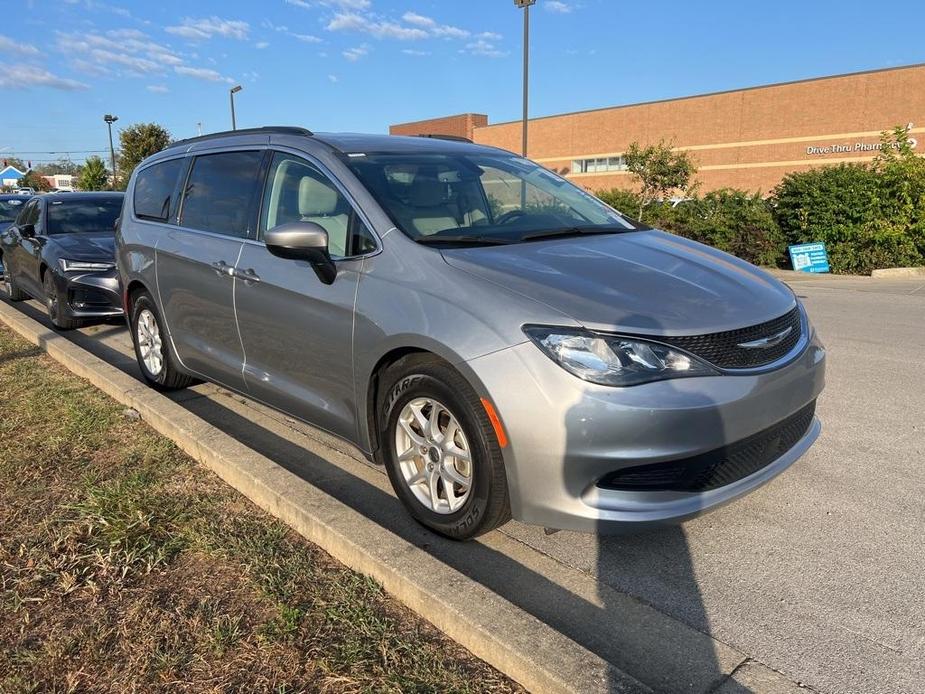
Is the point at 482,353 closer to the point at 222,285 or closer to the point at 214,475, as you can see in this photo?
the point at 214,475

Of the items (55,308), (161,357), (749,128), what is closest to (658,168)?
(55,308)

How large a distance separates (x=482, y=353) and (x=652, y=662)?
121 centimetres

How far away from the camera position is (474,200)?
3.80 metres

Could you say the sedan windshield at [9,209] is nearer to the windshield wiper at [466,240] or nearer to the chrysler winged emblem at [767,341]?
the windshield wiper at [466,240]

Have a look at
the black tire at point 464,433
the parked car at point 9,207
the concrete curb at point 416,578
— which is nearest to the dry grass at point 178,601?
the concrete curb at point 416,578

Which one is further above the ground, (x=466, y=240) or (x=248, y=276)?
(x=466, y=240)

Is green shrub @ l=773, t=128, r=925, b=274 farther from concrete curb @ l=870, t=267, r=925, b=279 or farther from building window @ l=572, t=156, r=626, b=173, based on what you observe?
building window @ l=572, t=156, r=626, b=173

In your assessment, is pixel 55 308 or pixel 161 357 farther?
pixel 55 308

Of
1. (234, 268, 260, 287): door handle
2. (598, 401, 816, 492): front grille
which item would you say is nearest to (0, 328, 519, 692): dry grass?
(598, 401, 816, 492): front grille

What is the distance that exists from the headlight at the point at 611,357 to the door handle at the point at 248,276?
187cm

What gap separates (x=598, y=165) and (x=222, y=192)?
49151 millimetres

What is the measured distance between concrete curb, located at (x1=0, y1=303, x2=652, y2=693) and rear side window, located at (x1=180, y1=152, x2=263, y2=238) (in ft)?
3.94

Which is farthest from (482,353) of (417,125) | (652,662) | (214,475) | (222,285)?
(417,125)

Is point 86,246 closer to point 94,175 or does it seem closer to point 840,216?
point 840,216
